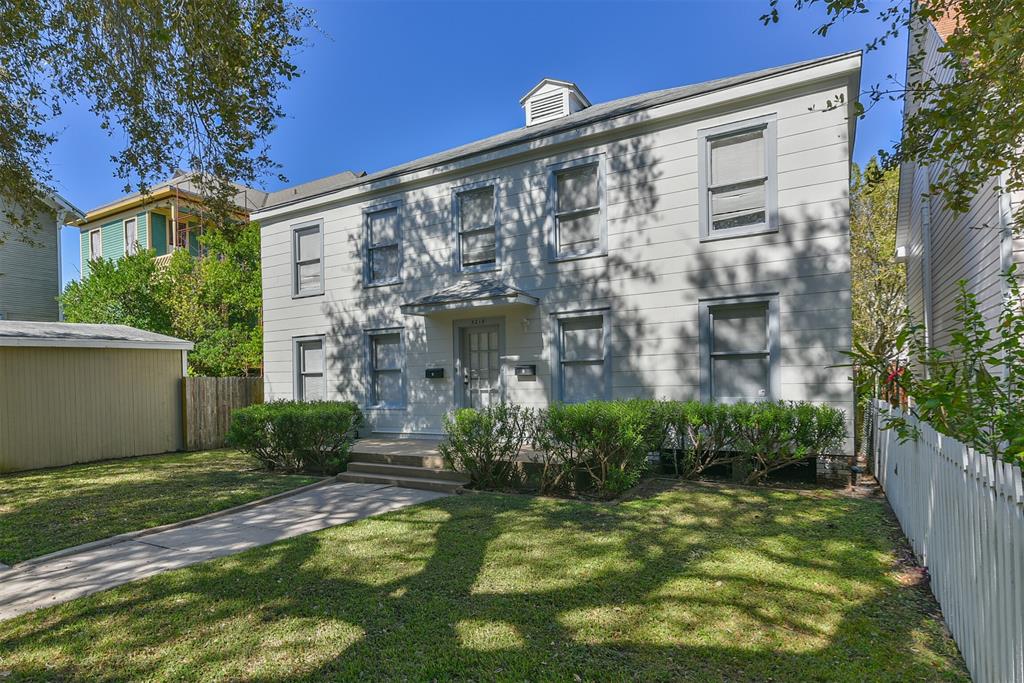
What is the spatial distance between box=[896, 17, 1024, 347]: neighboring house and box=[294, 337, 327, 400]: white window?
35.5 ft

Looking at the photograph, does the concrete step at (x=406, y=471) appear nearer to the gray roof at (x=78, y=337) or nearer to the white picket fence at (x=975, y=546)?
the white picket fence at (x=975, y=546)

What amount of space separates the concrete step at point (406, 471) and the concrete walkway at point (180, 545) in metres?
0.46

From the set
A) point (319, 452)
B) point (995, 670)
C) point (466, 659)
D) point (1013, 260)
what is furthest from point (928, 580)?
point (319, 452)

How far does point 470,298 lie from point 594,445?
3.79 meters

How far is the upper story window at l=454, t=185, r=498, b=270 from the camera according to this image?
397 inches

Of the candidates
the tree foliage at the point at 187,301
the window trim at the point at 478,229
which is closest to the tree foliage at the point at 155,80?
the window trim at the point at 478,229

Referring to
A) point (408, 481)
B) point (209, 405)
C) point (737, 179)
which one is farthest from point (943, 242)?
point (209, 405)

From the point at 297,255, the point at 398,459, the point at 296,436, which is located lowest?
the point at 398,459

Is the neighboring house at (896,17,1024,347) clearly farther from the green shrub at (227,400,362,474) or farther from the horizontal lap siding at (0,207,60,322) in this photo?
the horizontal lap siding at (0,207,60,322)

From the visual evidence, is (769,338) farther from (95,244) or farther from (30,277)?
(95,244)

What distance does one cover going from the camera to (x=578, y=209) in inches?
361

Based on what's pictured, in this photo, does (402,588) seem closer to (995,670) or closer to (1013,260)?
(995,670)

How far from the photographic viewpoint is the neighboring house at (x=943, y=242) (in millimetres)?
6004

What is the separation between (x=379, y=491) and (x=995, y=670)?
6.39 metres
